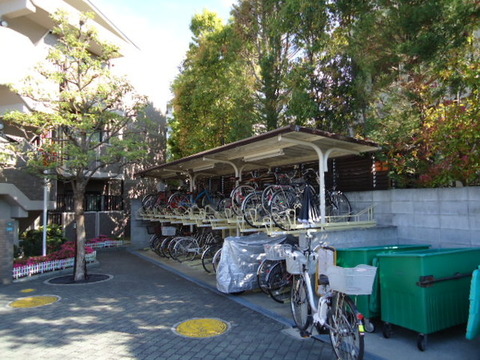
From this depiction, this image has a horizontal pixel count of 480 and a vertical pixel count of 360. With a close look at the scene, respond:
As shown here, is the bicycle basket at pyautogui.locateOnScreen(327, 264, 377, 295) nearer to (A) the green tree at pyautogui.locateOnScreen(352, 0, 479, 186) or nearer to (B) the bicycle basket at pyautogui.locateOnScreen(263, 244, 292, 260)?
(B) the bicycle basket at pyautogui.locateOnScreen(263, 244, 292, 260)

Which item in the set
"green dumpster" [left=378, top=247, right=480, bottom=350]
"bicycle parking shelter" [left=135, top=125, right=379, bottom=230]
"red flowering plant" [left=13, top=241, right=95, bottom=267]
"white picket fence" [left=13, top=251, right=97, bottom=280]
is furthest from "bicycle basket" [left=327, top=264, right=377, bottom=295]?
"red flowering plant" [left=13, top=241, right=95, bottom=267]

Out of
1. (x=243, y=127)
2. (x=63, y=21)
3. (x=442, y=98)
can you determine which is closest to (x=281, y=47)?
(x=243, y=127)

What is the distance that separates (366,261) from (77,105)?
27.8 feet

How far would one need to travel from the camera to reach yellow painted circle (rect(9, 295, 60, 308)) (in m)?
7.18

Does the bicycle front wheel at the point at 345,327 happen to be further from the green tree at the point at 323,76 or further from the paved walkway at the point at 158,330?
the green tree at the point at 323,76

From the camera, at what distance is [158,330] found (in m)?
5.64

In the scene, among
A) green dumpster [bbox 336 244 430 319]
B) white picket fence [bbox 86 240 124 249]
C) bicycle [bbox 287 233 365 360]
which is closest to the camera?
bicycle [bbox 287 233 365 360]

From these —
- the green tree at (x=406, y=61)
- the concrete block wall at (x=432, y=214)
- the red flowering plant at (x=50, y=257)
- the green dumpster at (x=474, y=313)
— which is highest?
the green tree at (x=406, y=61)

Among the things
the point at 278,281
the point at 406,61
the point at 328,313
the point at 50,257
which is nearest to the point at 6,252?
the point at 50,257

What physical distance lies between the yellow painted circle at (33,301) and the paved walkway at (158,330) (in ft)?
0.61

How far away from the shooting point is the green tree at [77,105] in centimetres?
931

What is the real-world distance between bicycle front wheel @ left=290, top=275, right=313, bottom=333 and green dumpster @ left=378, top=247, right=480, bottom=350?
1099 millimetres

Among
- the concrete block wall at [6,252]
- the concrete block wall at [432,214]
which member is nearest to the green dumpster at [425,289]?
the concrete block wall at [432,214]

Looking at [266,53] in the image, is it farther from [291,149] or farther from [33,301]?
[33,301]
